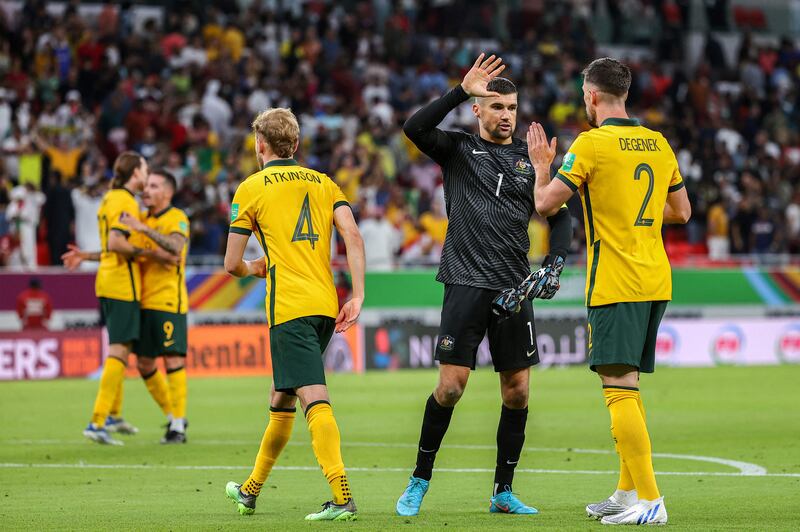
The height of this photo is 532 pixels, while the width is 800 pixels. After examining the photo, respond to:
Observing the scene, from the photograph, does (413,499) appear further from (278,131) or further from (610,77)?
(610,77)

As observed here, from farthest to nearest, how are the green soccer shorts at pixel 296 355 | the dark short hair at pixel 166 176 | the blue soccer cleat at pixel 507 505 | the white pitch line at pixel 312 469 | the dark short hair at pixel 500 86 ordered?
the dark short hair at pixel 166 176 → the white pitch line at pixel 312 469 → the dark short hair at pixel 500 86 → the blue soccer cleat at pixel 507 505 → the green soccer shorts at pixel 296 355

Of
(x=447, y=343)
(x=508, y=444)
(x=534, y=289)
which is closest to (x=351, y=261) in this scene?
(x=447, y=343)

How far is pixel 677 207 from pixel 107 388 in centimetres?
688

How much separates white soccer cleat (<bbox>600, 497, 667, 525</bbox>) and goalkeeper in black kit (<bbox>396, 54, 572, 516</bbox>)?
92cm

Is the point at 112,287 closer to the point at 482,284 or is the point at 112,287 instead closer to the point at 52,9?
the point at 482,284

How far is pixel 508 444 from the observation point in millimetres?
8688

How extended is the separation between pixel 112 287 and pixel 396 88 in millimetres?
19405

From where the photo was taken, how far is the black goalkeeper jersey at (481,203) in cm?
862

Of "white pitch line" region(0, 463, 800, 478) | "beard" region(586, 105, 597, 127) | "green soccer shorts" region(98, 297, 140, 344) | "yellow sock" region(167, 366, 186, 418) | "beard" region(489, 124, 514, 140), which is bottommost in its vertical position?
"white pitch line" region(0, 463, 800, 478)

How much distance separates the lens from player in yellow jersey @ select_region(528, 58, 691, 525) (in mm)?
7727

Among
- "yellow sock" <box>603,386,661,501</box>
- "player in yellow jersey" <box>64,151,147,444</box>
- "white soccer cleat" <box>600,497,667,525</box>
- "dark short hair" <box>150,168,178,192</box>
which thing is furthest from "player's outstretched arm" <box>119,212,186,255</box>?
"white soccer cleat" <box>600,497,667,525</box>

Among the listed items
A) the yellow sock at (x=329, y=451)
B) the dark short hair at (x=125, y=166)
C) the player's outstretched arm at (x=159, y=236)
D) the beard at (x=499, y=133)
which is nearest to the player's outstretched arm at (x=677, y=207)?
the beard at (x=499, y=133)

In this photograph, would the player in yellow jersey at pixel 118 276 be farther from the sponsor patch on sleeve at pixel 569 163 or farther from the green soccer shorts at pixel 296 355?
the sponsor patch on sleeve at pixel 569 163

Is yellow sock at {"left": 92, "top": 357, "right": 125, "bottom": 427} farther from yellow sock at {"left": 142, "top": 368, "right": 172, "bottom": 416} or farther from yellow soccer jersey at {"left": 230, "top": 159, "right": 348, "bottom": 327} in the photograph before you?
yellow soccer jersey at {"left": 230, "top": 159, "right": 348, "bottom": 327}
